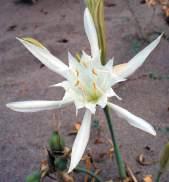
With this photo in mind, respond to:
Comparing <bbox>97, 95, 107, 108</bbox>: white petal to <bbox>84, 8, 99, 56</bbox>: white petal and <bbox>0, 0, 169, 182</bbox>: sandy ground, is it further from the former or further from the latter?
<bbox>0, 0, 169, 182</bbox>: sandy ground

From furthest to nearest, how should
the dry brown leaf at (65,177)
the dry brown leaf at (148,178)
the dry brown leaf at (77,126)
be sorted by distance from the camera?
the dry brown leaf at (77,126) → the dry brown leaf at (148,178) → the dry brown leaf at (65,177)

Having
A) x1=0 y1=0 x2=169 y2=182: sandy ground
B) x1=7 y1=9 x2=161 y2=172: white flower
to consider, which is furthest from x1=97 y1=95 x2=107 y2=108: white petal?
x1=0 y1=0 x2=169 y2=182: sandy ground

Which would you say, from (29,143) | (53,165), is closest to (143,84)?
(29,143)

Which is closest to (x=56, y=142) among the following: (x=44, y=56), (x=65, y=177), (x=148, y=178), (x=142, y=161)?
(x=65, y=177)

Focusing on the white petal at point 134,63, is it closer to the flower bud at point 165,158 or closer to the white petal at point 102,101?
the white petal at point 102,101

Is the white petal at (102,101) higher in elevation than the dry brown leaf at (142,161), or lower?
higher

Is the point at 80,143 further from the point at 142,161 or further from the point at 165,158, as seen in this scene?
the point at 142,161

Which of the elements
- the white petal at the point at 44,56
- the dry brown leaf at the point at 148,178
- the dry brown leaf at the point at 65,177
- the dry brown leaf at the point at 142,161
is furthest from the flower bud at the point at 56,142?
the dry brown leaf at the point at 142,161

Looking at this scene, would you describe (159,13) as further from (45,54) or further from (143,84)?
(45,54)

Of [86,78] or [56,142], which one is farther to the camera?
[56,142]
